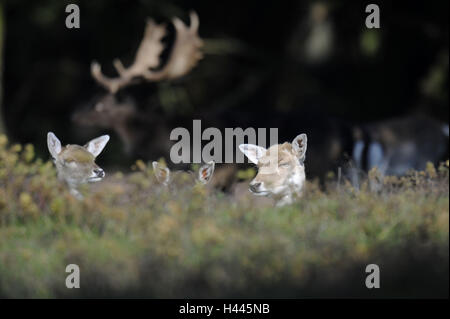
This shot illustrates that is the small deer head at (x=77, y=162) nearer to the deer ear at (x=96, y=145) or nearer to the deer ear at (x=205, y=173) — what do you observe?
the deer ear at (x=96, y=145)

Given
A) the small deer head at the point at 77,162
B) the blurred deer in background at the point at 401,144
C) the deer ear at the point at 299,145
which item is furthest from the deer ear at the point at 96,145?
the blurred deer in background at the point at 401,144

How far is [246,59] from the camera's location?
1251cm

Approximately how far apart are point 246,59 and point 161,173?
27.0ft

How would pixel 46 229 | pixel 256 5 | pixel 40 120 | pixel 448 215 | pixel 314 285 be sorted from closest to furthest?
pixel 314 285
pixel 448 215
pixel 46 229
pixel 256 5
pixel 40 120

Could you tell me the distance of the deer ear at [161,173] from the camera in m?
4.46

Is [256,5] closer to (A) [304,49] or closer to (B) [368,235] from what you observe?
(A) [304,49]

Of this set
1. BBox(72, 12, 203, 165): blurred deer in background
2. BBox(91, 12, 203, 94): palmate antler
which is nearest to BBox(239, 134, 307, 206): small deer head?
BBox(72, 12, 203, 165): blurred deer in background

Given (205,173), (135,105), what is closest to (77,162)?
(205,173)

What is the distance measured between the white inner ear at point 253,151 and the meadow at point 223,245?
0.92 ft

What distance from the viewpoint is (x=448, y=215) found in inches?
141

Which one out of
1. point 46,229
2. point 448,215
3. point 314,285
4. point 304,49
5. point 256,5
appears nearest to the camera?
point 314,285

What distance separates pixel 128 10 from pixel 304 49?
2900 millimetres

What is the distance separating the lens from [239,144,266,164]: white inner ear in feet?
13.9
